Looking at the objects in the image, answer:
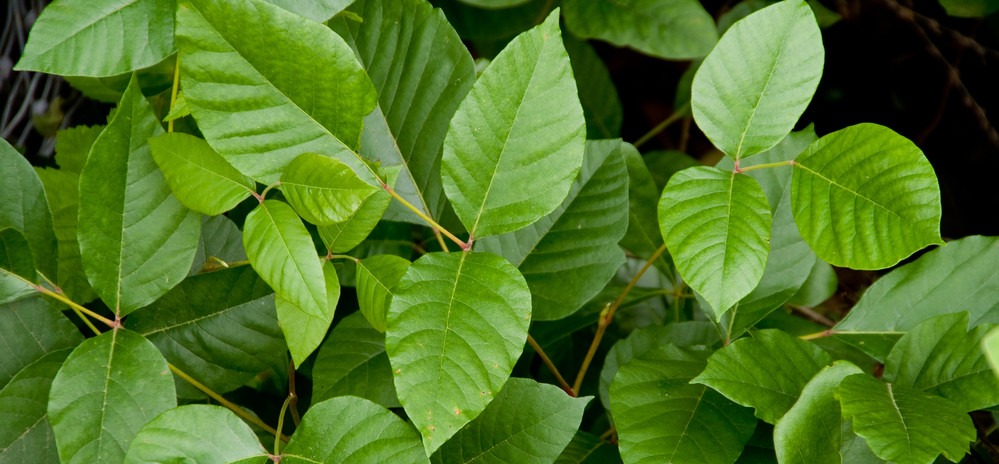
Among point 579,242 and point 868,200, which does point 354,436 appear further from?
point 868,200

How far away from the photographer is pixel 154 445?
0.55 m

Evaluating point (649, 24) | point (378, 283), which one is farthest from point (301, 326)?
point (649, 24)

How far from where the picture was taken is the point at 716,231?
58 cm

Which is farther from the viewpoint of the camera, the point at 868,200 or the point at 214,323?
the point at 214,323

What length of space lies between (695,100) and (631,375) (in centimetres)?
28

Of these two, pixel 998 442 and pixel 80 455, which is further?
pixel 998 442

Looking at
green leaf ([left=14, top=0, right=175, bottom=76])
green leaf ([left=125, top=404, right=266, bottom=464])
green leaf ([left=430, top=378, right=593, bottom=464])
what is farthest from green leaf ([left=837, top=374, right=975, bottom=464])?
green leaf ([left=14, top=0, right=175, bottom=76])

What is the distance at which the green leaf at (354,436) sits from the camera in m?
0.57

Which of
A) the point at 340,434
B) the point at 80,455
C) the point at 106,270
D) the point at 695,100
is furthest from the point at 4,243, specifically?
the point at 695,100

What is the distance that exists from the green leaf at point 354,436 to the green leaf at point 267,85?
195 millimetres

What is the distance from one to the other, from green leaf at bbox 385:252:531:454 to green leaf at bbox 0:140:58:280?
37 cm

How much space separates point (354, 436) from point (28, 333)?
13.5 inches

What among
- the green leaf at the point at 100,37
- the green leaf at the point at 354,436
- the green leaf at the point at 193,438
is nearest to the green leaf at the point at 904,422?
the green leaf at the point at 354,436

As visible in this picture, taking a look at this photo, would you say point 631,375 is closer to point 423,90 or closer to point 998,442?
point 423,90
